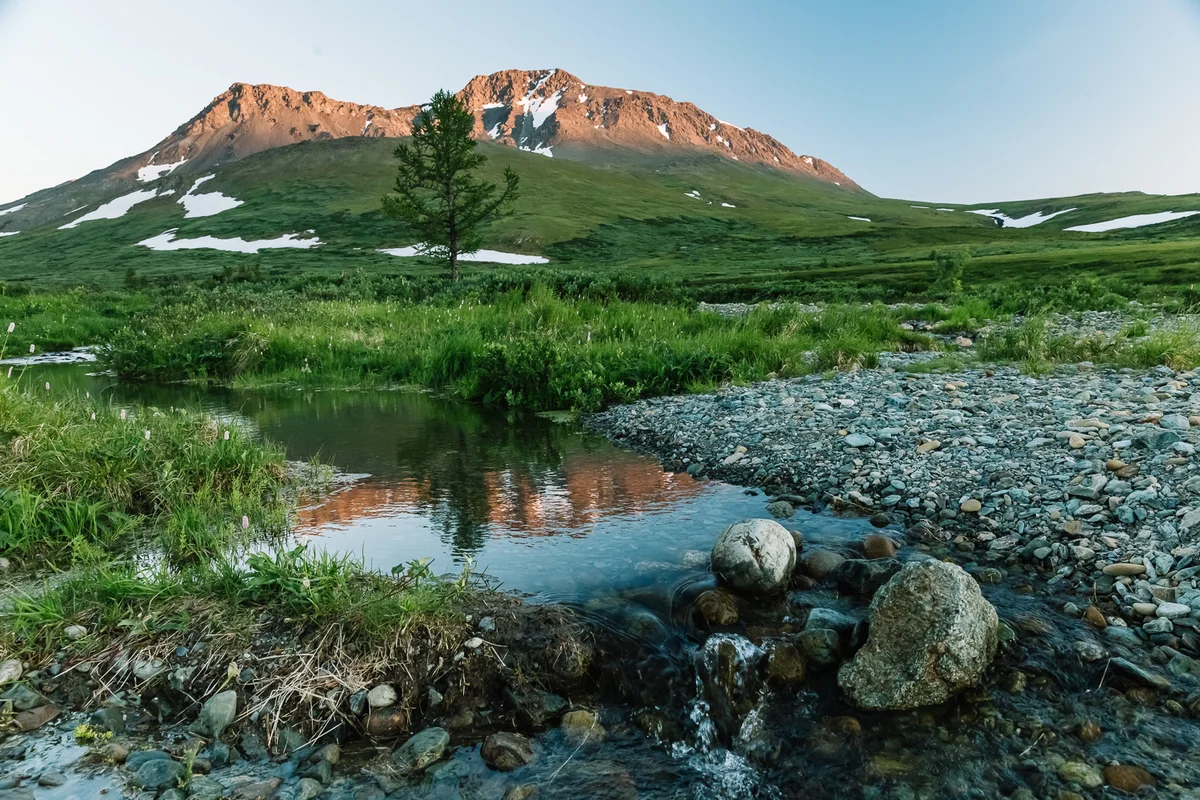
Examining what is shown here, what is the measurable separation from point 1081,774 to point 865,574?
7.30 ft

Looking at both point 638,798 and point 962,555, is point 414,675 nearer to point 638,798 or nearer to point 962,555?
point 638,798

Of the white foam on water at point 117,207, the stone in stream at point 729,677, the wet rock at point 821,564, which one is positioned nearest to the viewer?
the stone in stream at point 729,677

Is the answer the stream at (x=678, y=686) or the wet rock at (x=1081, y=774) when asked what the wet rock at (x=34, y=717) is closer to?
the stream at (x=678, y=686)

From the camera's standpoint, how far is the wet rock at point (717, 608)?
529cm

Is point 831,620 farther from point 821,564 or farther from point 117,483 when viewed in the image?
point 117,483

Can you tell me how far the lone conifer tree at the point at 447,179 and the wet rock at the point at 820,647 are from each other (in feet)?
136

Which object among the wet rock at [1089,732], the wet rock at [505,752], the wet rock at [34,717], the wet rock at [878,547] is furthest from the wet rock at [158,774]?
the wet rock at [878,547]

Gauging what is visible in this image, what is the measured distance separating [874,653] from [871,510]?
3234 millimetres

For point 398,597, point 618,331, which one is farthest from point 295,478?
point 618,331

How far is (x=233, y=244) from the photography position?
10325 centimetres

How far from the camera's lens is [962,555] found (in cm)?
638

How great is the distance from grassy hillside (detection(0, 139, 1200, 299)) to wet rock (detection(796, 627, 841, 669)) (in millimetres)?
37824

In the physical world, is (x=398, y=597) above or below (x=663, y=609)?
above

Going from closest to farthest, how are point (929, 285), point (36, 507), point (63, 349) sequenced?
point (36, 507), point (63, 349), point (929, 285)
